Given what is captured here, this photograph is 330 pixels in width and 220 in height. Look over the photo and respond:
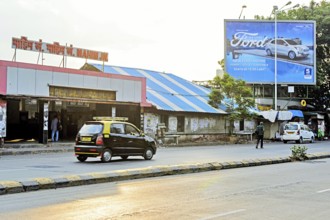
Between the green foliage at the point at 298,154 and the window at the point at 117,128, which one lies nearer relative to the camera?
the window at the point at 117,128

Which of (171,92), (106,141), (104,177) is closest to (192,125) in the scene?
(171,92)

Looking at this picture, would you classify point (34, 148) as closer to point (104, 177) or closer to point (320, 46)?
point (104, 177)

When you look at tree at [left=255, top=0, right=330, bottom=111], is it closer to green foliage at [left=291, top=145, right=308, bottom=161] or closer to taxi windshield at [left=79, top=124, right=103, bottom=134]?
green foliage at [left=291, top=145, right=308, bottom=161]

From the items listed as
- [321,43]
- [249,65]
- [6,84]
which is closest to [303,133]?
[249,65]

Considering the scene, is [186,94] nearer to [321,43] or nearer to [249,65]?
[249,65]

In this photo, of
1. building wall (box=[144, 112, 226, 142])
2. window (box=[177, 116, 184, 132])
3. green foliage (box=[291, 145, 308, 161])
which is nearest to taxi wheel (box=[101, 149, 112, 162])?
green foliage (box=[291, 145, 308, 161])

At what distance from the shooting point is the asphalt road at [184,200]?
823cm

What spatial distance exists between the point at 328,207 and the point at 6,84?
20.9 metres

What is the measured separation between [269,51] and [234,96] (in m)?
9.17

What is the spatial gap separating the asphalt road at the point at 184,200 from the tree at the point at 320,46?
40.6 metres

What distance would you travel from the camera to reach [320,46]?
53.0m

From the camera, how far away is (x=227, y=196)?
1041 cm

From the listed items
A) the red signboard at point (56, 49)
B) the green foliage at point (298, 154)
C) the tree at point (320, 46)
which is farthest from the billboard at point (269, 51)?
the green foliage at point (298, 154)

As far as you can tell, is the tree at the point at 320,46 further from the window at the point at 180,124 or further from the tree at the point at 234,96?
the window at the point at 180,124
